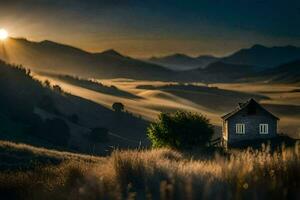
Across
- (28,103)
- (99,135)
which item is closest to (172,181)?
(99,135)

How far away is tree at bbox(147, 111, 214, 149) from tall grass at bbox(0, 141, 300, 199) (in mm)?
47060

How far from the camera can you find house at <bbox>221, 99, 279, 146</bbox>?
268 feet

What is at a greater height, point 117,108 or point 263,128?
point 117,108

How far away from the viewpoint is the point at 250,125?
82.2m

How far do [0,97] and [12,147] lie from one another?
250 feet

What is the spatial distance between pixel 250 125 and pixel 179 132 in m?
22.0

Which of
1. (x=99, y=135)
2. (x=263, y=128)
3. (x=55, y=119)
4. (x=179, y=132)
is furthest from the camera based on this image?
(x=55, y=119)

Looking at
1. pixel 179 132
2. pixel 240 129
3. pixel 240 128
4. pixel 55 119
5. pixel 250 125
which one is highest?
pixel 55 119

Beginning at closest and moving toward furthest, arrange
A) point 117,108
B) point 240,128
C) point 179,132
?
point 179,132 → point 240,128 → point 117,108

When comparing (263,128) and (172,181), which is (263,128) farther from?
(172,181)

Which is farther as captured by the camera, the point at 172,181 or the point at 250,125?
the point at 250,125

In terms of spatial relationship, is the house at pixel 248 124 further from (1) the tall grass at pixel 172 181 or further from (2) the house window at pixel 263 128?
(1) the tall grass at pixel 172 181

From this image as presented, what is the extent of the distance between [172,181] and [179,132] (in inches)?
2015

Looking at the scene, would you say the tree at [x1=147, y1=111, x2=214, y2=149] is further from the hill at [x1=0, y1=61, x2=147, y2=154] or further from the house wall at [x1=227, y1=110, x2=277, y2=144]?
the hill at [x1=0, y1=61, x2=147, y2=154]
